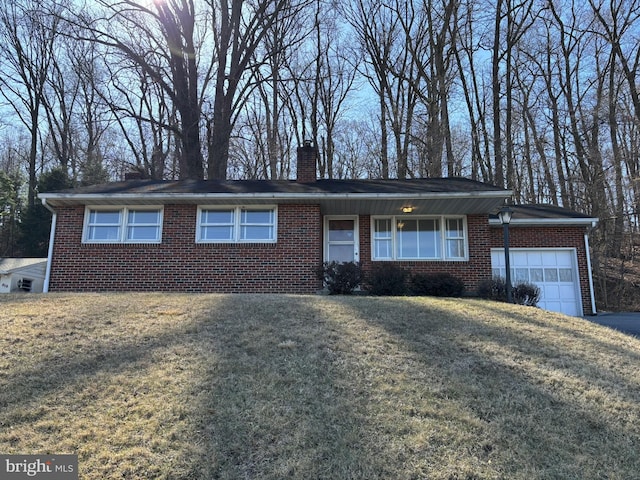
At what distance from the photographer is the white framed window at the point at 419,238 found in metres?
12.3

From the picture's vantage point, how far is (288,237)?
38.2 ft

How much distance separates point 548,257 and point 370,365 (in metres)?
10.2

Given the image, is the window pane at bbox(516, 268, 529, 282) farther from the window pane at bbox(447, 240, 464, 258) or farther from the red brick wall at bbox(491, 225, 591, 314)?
the window pane at bbox(447, 240, 464, 258)

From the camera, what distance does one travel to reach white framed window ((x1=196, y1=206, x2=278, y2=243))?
1178 cm

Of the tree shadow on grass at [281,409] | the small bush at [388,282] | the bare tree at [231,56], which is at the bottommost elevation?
the tree shadow on grass at [281,409]

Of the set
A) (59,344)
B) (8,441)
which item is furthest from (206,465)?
(59,344)

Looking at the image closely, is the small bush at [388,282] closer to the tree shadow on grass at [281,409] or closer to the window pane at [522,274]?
the window pane at [522,274]

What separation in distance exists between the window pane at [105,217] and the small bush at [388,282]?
7.17 m

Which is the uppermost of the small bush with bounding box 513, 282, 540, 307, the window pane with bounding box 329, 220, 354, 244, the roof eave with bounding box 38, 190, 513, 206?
the roof eave with bounding box 38, 190, 513, 206

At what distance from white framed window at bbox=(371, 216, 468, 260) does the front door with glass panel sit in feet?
1.81

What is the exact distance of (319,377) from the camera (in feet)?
15.1

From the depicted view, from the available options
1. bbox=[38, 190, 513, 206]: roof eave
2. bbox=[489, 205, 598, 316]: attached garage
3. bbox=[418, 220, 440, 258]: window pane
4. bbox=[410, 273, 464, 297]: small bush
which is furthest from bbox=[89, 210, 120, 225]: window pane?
bbox=[489, 205, 598, 316]: attached garage

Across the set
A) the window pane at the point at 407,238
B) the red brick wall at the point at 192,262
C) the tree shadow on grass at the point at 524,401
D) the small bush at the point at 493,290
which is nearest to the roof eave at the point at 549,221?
the window pane at the point at 407,238

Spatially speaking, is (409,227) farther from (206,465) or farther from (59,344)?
(206,465)
